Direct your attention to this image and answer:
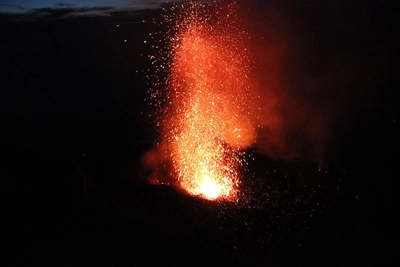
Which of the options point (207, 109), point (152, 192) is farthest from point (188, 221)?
point (207, 109)

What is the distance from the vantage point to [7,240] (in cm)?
300

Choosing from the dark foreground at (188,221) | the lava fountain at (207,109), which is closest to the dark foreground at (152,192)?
the dark foreground at (188,221)

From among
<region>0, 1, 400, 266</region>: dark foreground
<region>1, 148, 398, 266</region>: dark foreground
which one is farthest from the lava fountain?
<region>1, 148, 398, 266</region>: dark foreground

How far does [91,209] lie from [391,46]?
8590 mm

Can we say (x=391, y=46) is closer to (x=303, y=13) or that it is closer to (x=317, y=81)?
(x=317, y=81)

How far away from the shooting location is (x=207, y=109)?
647cm

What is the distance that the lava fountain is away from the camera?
455 cm

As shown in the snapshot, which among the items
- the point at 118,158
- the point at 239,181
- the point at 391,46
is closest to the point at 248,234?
the point at 239,181

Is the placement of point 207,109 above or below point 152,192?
below

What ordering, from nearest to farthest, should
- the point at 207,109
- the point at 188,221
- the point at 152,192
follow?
the point at 188,221
the point at 152,192
the point at 207,109

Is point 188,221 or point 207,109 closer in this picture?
point 188,221

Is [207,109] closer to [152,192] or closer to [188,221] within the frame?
[152,192]

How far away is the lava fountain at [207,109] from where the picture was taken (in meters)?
4.55

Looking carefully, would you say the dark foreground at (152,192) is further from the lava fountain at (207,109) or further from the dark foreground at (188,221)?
the lava fountain at (207,109)
